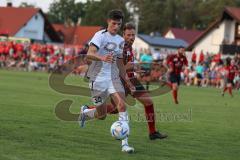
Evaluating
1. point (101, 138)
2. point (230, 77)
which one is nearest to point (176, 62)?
point (230, 77)

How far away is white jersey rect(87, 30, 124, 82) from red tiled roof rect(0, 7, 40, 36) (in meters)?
68.0

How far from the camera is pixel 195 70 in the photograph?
132 feet

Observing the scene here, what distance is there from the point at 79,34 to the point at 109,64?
88.9 metres

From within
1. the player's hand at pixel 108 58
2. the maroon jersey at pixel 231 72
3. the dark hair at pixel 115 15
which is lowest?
the maroon jersey at pixel 231 72

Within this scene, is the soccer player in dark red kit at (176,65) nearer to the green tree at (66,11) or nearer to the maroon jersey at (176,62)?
the maroon jersey at (176,62)

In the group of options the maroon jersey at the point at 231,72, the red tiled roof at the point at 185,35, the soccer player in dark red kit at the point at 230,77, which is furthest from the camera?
the red tiled roof at the point at 185,35

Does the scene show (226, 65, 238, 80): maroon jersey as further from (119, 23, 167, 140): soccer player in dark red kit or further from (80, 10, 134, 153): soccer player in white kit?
(80, 10, 134, 153): soccer player in white kit

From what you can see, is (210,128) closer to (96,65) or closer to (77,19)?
(96,65)

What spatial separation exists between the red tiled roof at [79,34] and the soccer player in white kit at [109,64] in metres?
83.2

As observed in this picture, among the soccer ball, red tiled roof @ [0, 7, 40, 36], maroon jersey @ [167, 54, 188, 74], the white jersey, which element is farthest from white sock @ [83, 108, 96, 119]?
red tiled roof @ [0, 7, 40, 36]

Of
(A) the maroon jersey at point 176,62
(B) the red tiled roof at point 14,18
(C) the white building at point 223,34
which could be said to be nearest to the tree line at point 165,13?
(B) the red tiled roof at point 14,18

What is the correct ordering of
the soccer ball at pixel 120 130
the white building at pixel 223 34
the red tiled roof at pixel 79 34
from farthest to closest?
the red tiled roof at pixel 79 34
the white building at pixel 223 34
the soccer ball at pixel 120 130

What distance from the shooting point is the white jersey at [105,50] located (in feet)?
29.4

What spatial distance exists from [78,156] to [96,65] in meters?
1.63
